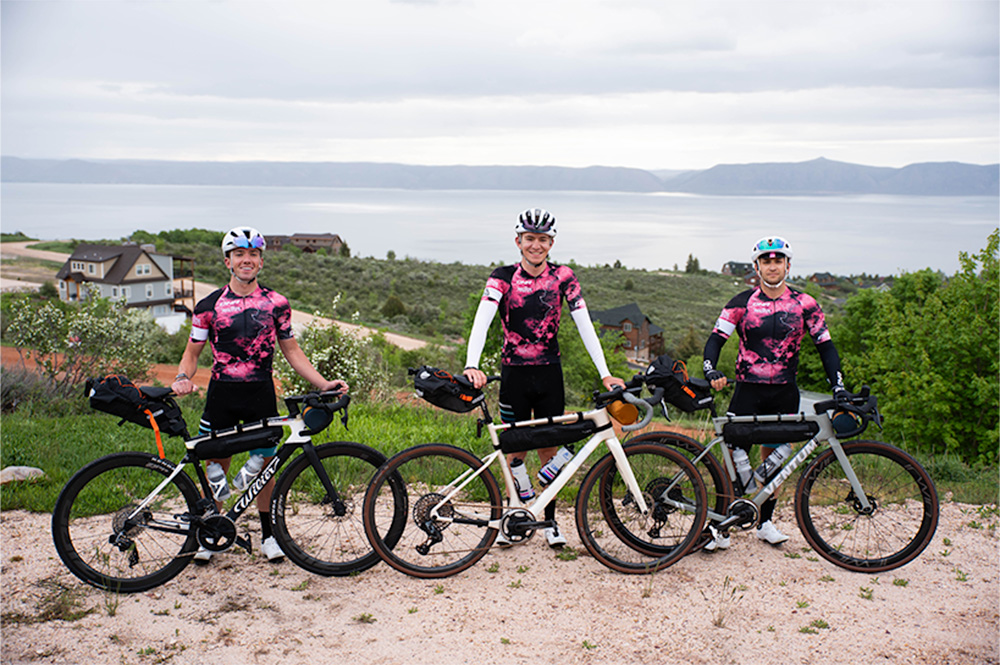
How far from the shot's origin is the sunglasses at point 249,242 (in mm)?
4352

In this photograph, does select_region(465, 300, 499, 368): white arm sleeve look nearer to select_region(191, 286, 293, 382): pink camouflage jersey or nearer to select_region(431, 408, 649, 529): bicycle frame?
select_region(431, 408, 649, 529): bicycle frame

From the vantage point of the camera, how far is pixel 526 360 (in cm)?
488

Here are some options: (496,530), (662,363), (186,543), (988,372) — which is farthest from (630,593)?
(988,372)

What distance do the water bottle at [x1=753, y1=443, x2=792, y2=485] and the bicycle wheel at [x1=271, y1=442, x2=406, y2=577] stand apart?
271cm

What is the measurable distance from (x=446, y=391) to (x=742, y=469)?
239cm

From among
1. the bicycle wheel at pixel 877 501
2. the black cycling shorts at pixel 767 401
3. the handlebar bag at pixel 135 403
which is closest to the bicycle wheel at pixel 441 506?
the handlebar bag at pixel 135 403

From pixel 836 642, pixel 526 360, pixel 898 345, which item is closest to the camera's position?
pixel 836 642

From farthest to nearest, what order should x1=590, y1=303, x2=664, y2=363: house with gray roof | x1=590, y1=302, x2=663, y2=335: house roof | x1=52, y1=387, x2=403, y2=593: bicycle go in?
x1=590, y1=303, x2=664, y2=363: house with gray roof
x1=590, y1=302, x2=663, y2=335: house roof
x1=52, y1=387, x2=403, y2=593: bicycle

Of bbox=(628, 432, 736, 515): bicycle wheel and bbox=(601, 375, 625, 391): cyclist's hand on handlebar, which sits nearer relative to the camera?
bbox=(601, 375, 625, 391): cyclist's hand on handlebar

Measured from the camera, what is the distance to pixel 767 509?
17.3 feet

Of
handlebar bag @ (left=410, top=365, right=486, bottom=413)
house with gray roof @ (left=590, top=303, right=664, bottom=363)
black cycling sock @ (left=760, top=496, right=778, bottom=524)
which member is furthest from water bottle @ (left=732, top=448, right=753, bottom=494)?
house with gray roof @ (left=590, top=303, right=664, bottom=363)

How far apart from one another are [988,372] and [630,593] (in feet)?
56.2

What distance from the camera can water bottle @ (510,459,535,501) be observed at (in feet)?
15.8

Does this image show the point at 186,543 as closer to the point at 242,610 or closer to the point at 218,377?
the point at 242,610
